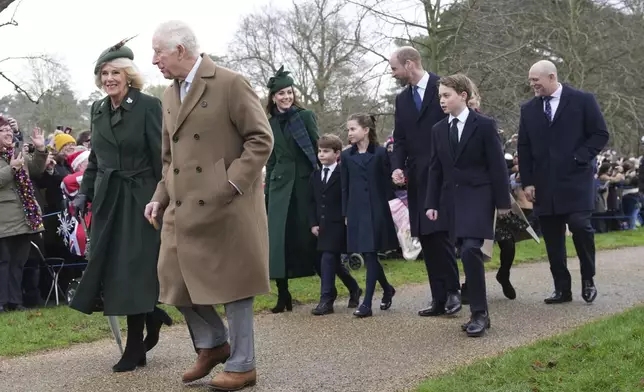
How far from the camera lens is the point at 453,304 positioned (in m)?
7.89

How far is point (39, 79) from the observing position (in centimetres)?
3494

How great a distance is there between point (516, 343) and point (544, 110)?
281cm

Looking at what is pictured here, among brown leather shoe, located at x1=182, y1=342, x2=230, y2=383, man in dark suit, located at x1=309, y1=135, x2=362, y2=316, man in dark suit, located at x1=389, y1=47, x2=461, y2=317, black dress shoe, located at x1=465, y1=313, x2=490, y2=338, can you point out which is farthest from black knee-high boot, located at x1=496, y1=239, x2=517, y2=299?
brown leather shoe, located at x1=182, y1=342, x2=230, y2=383

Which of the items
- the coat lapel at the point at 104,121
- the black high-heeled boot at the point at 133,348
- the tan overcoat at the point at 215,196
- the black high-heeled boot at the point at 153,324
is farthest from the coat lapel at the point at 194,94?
the black high-heeled boot at the point at 153,324

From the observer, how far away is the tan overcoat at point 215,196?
5.11m

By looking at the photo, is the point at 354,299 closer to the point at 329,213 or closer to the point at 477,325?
the point at 329,213

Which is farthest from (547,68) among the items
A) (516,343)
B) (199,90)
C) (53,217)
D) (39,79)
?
(39,79)

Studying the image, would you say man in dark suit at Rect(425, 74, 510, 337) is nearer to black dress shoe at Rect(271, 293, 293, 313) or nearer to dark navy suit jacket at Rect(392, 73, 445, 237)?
dark navy suit jacket at Rect(392, 73, 445, 237)

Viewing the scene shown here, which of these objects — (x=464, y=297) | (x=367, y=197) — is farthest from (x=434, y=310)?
(x=367, y=197)

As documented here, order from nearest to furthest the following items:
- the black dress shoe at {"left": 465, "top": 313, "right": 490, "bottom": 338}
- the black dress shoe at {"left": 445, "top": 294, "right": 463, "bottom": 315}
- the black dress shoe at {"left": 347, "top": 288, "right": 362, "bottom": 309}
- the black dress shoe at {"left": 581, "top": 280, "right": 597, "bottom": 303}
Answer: the black dress shoe at {"left": 465, "top": 313, "right": 490, "bottom": 338}, the black dress shoe at {"left": 445, "top": 294, "right": 463, "bottom": 315}, the black dress shoe at {"left": 581, "top": 280, "right": 597, "bottom": 303}, the black dress shoe at {"left": 347, "top": 288, "right": 362, "bottom": 309}

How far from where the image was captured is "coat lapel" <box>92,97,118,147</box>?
606 centimetres

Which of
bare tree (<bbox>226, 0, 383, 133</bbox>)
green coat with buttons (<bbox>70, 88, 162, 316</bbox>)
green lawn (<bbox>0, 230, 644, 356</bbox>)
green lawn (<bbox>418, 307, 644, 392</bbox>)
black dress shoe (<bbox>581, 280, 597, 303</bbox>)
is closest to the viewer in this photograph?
green lawn (<bbox>418, 307, 644, 392</bbox>)

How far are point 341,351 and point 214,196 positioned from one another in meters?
1.82

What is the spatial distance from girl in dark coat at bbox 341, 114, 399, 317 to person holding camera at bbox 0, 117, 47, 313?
10.9 feet
